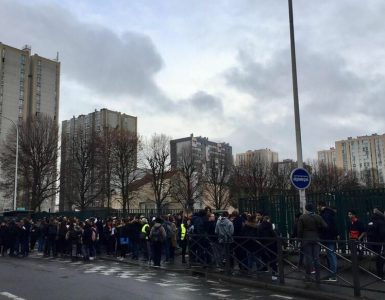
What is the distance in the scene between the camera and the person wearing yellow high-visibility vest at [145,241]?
1744 centimetres

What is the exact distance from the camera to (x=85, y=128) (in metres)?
54.2

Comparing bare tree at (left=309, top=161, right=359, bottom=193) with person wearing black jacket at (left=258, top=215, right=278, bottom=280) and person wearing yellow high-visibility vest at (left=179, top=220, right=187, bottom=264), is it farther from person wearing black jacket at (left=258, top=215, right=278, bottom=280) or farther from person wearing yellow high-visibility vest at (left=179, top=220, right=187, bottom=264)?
person wearing black jacket at (left=258, top=215, right=278, bottom=280)

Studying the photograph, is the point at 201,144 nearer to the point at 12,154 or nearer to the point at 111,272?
the point at 12,154

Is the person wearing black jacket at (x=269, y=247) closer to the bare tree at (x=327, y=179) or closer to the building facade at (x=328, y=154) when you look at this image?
the bare tree at (x=327, y=179)

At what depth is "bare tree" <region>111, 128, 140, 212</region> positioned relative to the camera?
43938 millimetres

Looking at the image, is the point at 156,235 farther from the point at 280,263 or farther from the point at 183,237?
the point at 280,263

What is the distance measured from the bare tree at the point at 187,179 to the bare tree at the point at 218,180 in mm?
1407

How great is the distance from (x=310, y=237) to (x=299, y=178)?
2.73 meters

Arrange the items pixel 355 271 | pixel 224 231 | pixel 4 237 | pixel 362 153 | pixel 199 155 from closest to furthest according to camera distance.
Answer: pixel 355 271 → pixel 224 231 → pixel 4 237 → pixel 199 155 → pixel 362 153

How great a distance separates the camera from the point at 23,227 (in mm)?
21844

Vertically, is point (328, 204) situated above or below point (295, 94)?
below

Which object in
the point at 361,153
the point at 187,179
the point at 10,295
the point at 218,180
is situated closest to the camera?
the point at 10,295

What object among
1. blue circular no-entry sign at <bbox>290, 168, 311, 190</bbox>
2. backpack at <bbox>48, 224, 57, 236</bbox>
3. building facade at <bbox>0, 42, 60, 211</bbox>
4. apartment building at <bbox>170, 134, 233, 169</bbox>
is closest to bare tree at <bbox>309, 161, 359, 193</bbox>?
apartment building at <bbox>170, 134, 233, 169</bbox>

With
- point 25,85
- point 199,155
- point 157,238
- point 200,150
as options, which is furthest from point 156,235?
point 25,85
